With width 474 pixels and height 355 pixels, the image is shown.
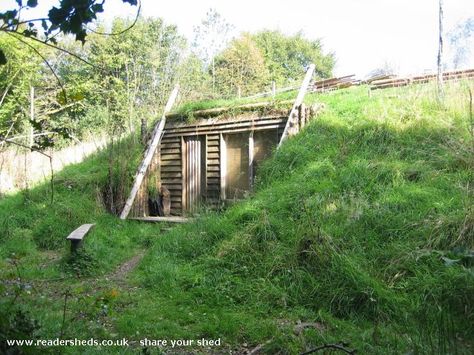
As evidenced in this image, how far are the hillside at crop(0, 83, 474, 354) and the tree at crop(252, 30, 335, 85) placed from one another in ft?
84.7

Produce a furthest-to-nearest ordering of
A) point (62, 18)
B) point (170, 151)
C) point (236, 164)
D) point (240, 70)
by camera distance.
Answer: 1. point (240, 70)
2. point (170, 151)
3. point (236, 164)
4. point (62, 18)

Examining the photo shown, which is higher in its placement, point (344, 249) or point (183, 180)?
point (183, 180)

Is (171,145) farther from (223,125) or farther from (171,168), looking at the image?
(223,125)

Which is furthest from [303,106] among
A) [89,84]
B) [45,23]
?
[89,84]

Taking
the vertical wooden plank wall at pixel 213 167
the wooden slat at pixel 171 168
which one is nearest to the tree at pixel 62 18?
the vertical wooden plank wall at pixel 213 167

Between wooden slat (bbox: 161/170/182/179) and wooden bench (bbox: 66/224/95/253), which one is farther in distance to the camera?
wooden slat (bbox: 161/170/182/179)

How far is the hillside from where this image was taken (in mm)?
3309

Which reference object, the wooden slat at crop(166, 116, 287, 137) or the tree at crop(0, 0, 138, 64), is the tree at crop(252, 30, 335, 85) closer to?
the wooden slat at crop(166, 116, 287, 137)

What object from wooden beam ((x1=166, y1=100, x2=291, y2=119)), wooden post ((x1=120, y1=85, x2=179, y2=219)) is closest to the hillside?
wooden post ((x1=120, y1=85, x2=179, y2=219))

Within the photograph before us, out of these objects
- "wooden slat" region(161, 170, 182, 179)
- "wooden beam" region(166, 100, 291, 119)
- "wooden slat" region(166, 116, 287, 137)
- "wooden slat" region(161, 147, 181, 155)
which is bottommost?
"wooden slat" region(161, 170, 182, 179)

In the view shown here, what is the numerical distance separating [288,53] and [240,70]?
12.5 m

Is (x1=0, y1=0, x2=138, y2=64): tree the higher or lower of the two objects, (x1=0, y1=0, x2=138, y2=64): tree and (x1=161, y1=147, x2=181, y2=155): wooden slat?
the higher

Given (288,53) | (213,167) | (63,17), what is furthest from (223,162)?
(288,53)

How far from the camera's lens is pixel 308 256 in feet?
14.8
